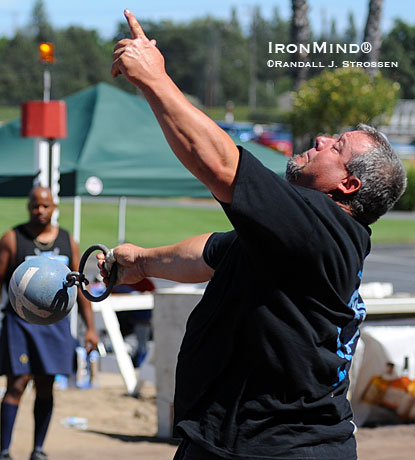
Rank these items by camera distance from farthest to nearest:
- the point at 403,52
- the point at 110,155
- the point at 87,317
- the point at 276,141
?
the point at 403,52, the point at 276,141, the point at 110,155, the point at 87,317

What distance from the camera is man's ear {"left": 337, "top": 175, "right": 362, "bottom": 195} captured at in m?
2.39

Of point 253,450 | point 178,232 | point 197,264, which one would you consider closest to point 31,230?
point 197,264

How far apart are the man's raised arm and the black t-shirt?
6.9 inches

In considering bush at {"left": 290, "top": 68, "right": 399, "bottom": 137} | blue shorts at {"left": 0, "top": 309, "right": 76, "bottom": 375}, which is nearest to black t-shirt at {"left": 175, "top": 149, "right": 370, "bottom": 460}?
blue shorts at {"left": 0, "top": 309, "right": 76, "bottom": 375}

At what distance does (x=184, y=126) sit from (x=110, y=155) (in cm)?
641

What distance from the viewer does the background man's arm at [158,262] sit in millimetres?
2785

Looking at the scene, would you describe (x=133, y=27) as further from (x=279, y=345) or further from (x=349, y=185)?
(x=279, y=345)

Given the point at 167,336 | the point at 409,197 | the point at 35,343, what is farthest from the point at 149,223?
the point at 35,343

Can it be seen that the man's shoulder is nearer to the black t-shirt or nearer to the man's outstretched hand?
the black t-shirt

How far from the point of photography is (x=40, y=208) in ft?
18.9

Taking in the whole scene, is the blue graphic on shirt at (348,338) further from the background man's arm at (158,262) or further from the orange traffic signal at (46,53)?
the orange traffic signal at (46,53)

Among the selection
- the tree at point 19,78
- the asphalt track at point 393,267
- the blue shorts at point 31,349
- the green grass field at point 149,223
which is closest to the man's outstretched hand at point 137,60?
the blue shorts at point 31,349

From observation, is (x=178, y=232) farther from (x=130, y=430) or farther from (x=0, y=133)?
(x=130, y=430)

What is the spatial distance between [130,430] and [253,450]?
4.41 m
